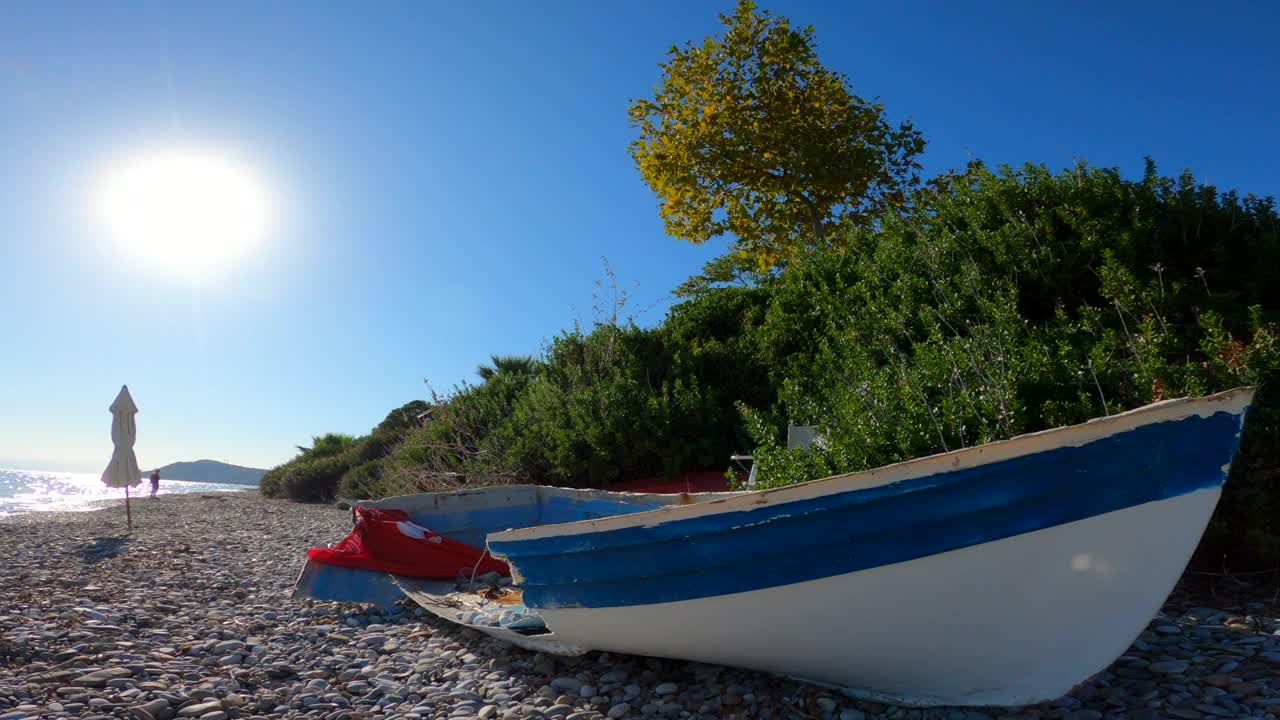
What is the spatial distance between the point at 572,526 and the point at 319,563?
11.4ft

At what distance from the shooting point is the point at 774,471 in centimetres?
585

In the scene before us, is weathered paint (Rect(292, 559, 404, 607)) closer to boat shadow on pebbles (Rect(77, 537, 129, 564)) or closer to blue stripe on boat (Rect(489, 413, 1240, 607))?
blue stripe on boat (Rect(489, 413, 1240, 607))

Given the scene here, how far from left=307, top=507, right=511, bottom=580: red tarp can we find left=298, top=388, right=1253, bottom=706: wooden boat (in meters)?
3.01

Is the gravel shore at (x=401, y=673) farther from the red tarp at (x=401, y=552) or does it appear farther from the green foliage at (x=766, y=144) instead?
the green foliage at (x=766, y=144)

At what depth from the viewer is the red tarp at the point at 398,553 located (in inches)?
238

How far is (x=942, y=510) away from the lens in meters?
2.67

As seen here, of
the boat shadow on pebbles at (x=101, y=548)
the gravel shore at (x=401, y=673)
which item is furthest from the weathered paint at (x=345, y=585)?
the boat shadow on pebbles at (x=101, y=548)

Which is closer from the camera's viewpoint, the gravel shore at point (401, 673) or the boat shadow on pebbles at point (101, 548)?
the gravel shore at point (401, 673)

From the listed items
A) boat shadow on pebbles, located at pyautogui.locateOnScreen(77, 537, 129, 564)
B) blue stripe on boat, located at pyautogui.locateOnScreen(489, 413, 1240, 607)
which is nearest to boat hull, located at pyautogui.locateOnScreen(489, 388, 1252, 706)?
blue stripe on boat, located at pyautogui.locateOnScreen(489, 413, 1240, 607)

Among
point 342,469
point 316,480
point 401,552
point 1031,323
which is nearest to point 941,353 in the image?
point 1031,323

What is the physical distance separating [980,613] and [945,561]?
280mm

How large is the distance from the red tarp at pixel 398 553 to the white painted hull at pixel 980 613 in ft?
10.8

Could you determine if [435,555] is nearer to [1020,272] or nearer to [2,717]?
[2,717]

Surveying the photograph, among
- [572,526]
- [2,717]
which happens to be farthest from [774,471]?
[2,717]
